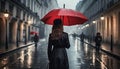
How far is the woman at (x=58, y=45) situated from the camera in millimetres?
8055

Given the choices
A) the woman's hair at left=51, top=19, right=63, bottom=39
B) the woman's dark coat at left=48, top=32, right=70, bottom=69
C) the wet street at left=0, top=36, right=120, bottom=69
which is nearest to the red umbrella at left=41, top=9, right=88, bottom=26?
the woman's hair at left=51, top=19, right=63, bottom=39

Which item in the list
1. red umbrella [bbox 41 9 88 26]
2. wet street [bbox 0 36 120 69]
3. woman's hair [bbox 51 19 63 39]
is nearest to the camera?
woman's hair [bbox 51 19 63 39]

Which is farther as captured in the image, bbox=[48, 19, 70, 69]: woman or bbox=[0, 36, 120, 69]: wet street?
bbox=[0, 36, 120, 69]: wet street

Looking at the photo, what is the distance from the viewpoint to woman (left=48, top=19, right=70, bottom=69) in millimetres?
8055

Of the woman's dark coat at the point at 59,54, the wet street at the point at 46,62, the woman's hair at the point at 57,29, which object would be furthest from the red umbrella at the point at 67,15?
the wet street at the point at 46,62

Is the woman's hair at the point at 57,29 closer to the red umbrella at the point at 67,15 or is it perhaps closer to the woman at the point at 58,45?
the woman at the point at 58,45

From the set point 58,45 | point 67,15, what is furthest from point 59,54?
point 67,15

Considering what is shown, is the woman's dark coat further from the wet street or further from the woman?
the wet street

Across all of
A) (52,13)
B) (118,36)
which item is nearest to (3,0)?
(118,36)

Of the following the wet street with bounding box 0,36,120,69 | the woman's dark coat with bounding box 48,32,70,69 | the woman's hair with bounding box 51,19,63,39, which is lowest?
the wet street with bounding box 0,36,120,69

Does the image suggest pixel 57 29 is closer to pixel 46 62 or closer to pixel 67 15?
pixel 67 15

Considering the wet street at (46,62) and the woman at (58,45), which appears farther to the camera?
the wet street at (46,62)

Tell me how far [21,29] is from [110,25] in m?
15.6

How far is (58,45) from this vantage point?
8148 millimetres
